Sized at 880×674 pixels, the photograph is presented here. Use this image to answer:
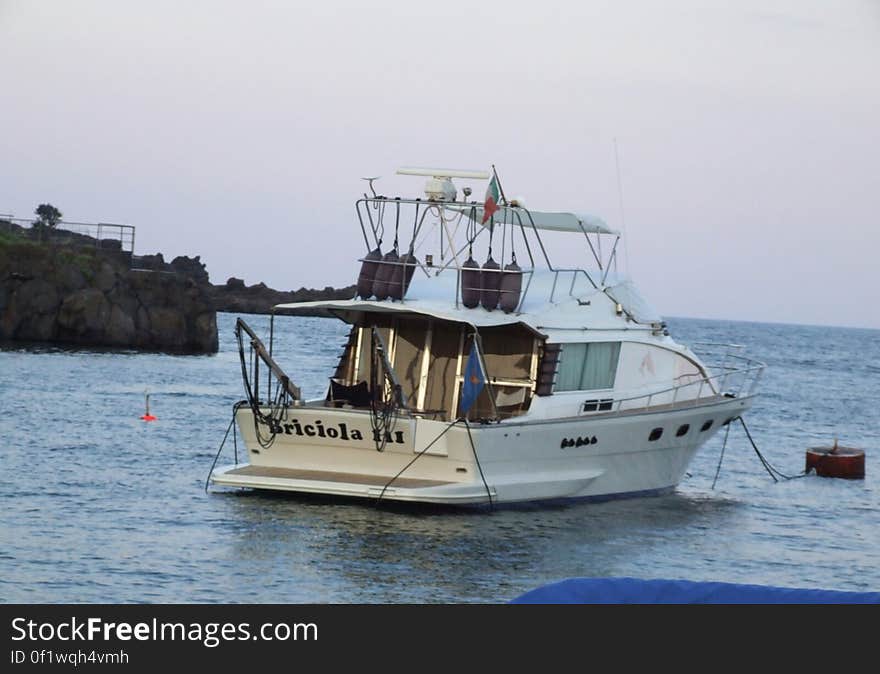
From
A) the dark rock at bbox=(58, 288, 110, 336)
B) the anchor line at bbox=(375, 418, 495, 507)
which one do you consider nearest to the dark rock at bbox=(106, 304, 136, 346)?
the dark rock at bbox=(58, 288, 110, 336)

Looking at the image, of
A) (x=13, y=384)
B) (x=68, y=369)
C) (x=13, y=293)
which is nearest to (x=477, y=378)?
(x=13, y=384)

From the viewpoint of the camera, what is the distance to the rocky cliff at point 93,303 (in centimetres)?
5647

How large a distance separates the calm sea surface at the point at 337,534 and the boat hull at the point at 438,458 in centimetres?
36

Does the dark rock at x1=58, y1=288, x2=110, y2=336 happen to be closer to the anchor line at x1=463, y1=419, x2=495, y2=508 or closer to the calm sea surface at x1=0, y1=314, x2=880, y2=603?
the calm sea surface at x1=0, y1=314, x2=880, y2=603

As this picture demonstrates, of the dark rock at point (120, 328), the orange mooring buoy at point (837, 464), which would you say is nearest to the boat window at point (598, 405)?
the orange mooring buoy at point (837, 464)

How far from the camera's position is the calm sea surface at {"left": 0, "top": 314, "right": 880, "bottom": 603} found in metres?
15.0

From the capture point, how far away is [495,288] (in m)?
19.9

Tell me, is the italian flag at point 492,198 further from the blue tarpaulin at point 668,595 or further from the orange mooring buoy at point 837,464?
the blue tarpaulin at point 668,595

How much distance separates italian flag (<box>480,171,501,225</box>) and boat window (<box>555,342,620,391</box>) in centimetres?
221
